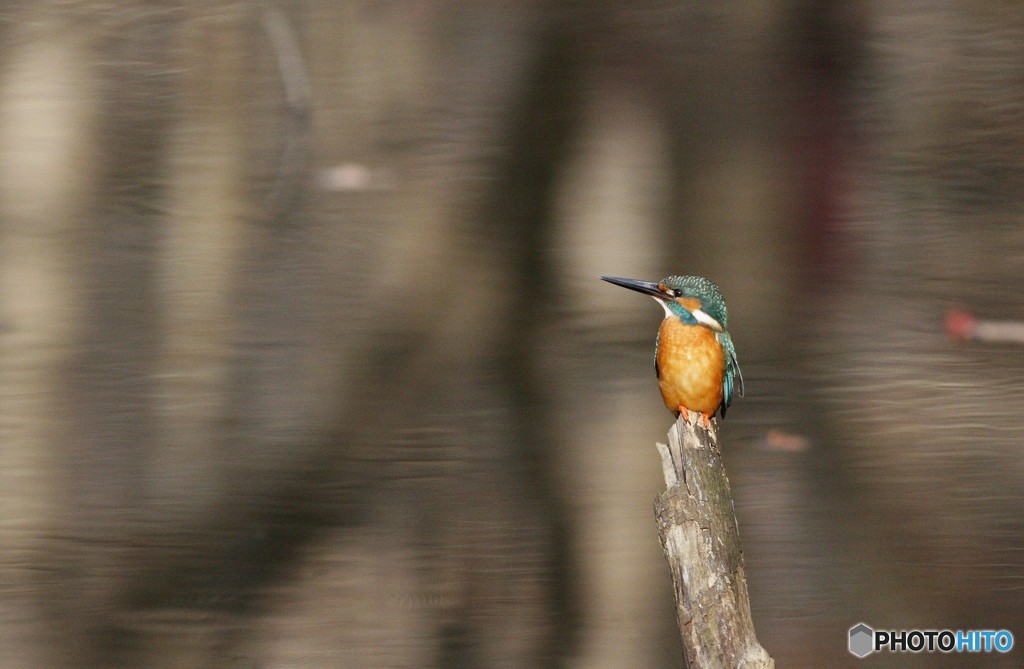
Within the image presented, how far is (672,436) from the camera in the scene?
1.74m

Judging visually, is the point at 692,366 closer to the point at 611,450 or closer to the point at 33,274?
the point at 611,450

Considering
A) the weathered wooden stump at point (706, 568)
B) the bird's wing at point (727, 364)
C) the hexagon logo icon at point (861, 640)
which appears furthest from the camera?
the hexagon logo icon at point (861, 640)

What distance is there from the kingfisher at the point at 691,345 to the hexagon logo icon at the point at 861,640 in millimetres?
1186

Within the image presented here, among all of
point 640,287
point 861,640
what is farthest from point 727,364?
point 861,640

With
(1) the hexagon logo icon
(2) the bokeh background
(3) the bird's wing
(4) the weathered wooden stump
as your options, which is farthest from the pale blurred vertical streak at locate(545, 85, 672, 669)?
(4) the weathered wooden stump

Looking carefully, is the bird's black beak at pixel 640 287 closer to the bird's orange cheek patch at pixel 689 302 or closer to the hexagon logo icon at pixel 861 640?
the bird's orange cheek patch at pixel 689 302

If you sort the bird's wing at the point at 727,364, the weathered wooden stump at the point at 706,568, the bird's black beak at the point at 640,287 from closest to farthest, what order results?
the weathered wooden stump at the point at 706,568 → the bird's black beak at the point at 640,287 → the bird's wing at the point at 727,364

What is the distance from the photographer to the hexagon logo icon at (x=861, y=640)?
107 inches

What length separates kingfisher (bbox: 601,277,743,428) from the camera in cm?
188

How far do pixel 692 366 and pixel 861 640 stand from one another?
132cm

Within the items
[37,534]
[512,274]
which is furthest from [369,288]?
[37,534]

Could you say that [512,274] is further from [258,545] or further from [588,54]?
[258,545]

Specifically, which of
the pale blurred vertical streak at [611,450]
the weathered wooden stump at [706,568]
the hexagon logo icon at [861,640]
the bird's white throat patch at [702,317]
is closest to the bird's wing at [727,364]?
the bird's white throat patch at [702,317]

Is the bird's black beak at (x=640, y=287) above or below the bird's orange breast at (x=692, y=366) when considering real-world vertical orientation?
above
